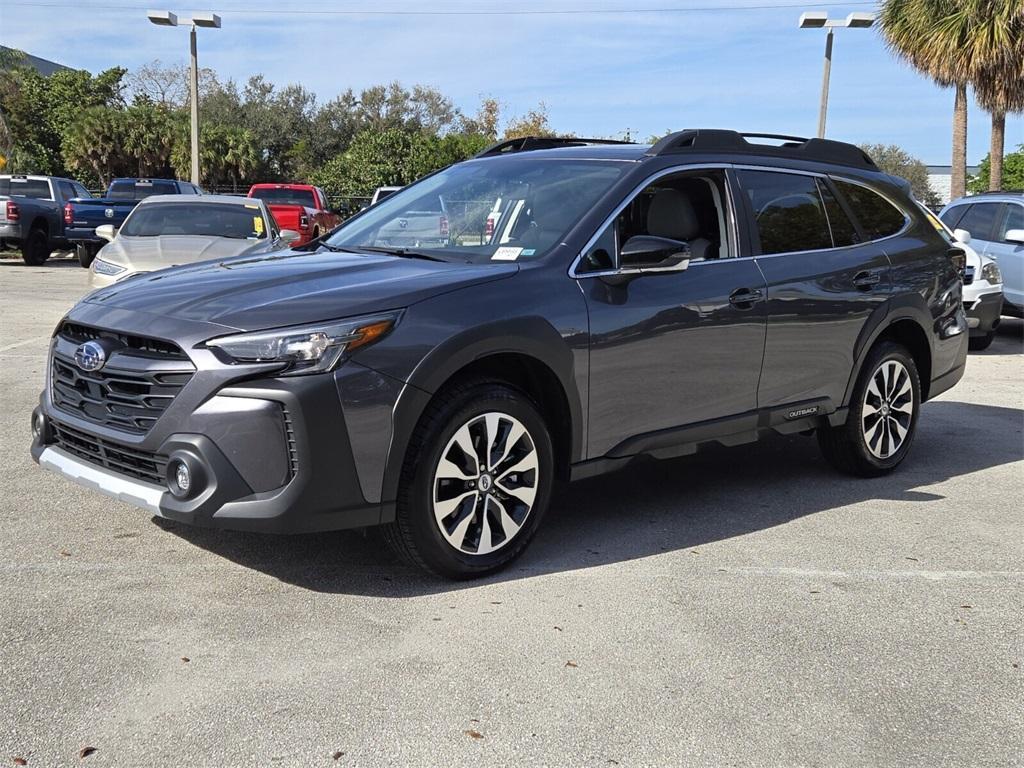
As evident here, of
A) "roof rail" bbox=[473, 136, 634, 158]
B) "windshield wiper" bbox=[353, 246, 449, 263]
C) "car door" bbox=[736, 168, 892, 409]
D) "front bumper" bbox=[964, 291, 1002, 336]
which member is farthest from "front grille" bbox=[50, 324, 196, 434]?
"front bumper" bbox=[964, 291, 1002, 336]

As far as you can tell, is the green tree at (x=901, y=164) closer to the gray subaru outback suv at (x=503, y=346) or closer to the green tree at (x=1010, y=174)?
the green tree at (x=1010, y=174)

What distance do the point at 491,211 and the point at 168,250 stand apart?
247 inches

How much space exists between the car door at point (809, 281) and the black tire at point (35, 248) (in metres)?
19.1

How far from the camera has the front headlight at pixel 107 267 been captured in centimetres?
1034

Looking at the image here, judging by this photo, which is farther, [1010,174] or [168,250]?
[1010,174]

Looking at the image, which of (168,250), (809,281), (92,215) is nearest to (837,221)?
(809,281)

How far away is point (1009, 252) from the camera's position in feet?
44.3

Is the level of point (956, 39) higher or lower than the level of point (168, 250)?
higher

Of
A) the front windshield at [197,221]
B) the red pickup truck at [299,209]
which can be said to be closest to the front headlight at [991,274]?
the front windshield at [197,221]

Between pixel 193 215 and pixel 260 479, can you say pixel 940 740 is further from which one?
pixel 193 215

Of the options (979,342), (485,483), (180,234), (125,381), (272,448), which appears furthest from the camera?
(979,342)

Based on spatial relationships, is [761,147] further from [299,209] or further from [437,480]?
[299,209]

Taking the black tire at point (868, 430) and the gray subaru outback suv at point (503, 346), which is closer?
the gray subaru outback suv at point (503, 346)

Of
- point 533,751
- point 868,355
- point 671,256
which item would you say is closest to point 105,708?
point 533,751
